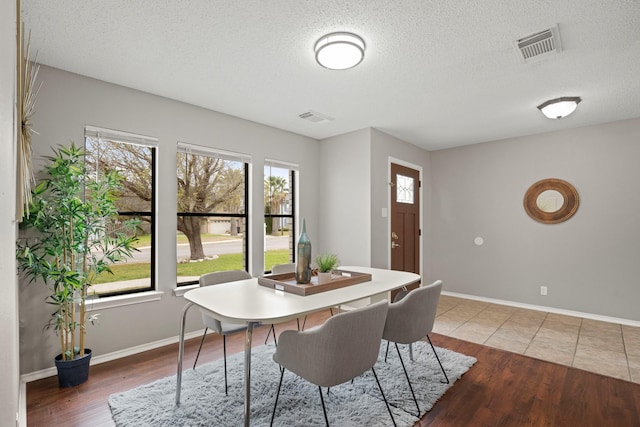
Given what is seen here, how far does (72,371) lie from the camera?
2422mm

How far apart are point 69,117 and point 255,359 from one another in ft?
8.78

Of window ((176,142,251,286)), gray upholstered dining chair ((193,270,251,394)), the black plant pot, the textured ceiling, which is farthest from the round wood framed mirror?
the black plant pot

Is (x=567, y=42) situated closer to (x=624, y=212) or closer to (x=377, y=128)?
(x=377, y=128)

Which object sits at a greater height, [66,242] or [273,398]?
[66,242]

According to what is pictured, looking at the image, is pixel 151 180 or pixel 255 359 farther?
pixel 151 180

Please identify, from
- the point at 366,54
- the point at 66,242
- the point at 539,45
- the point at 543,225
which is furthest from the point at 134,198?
the point at 543,225

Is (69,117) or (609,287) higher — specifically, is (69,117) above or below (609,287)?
above

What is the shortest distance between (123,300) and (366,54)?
3.05 metres

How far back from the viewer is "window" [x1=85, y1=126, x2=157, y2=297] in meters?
3.08

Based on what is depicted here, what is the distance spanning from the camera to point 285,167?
4.51m

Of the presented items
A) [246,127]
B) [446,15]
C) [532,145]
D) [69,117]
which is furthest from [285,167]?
[532,145]

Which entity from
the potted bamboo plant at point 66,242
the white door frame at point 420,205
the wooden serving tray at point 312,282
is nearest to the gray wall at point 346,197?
the white door frame at point 420,205

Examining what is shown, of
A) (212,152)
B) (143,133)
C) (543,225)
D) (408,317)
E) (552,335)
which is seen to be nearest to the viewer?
(408,317)

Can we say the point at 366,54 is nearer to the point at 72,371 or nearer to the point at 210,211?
the point at 210,211
